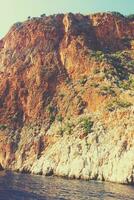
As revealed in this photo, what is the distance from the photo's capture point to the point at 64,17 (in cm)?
16938

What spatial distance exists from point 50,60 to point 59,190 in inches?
2968

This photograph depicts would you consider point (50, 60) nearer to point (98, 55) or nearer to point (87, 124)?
point (98, 55)

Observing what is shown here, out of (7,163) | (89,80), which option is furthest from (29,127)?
(89,80)

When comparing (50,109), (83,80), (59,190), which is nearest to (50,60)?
(83,80)

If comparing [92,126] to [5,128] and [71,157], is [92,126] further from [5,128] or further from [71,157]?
[5,128]

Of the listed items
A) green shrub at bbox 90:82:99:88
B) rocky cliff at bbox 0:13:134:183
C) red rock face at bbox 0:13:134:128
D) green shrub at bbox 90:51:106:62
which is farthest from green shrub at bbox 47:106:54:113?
green shrub at bbox 90:51:106:62

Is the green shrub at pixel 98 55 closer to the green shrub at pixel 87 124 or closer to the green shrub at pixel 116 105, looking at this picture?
the green shrub at pixel 116 105

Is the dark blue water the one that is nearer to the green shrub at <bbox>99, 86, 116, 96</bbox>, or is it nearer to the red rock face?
the green shrub at <bbox>99, 86, 116, 96</bbox>

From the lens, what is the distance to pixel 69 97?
480ft

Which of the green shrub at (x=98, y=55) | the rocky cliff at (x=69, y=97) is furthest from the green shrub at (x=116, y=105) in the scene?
the green shrub at (x=98, y=55)

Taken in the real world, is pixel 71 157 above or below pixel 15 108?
below

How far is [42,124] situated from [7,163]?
584 inches

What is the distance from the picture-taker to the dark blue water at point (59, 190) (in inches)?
3142

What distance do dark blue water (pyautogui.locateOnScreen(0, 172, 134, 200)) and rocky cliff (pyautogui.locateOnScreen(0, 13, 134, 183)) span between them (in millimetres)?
8920
